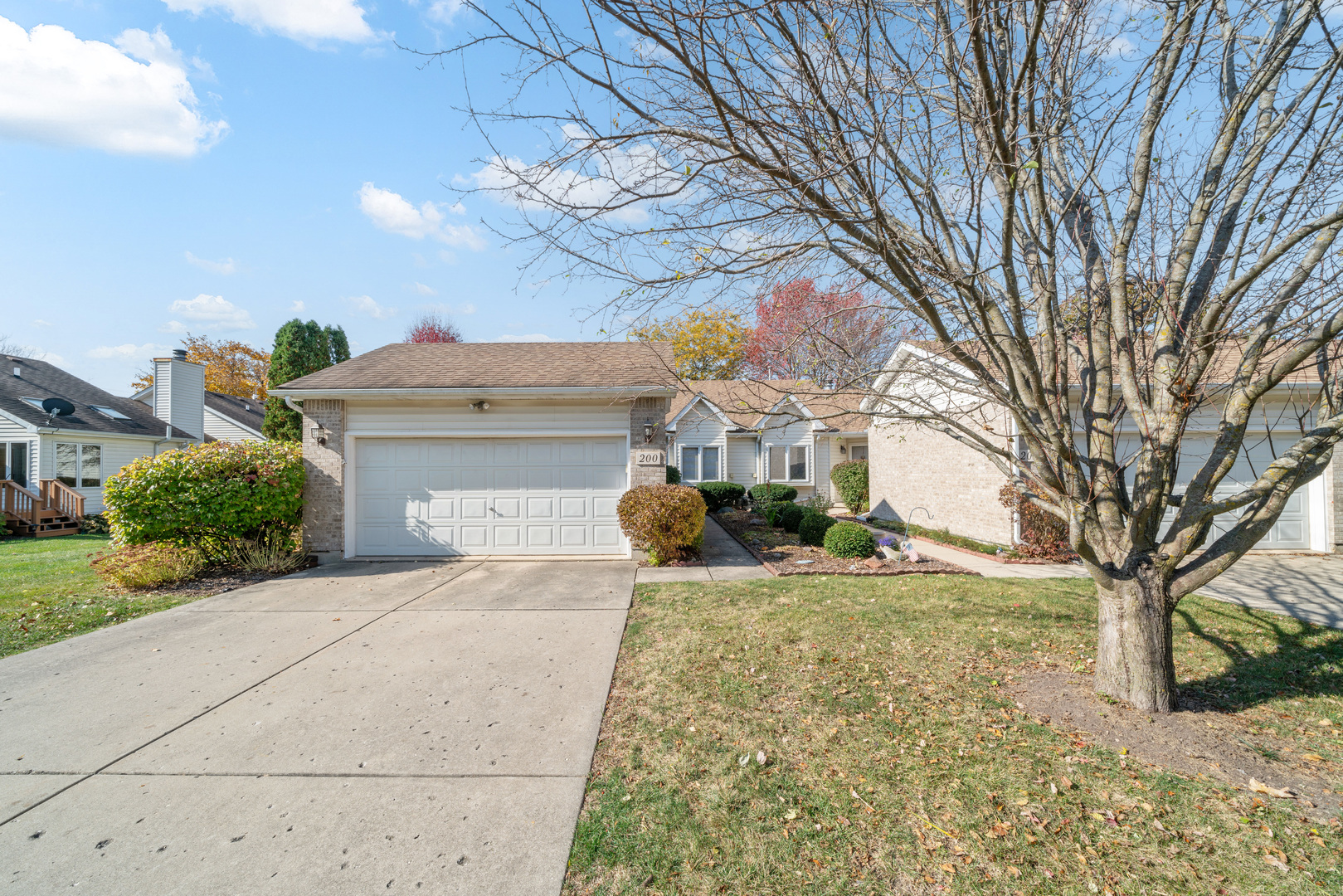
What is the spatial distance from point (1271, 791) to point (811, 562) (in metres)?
6.48

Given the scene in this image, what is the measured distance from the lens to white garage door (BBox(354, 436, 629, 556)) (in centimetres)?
1014

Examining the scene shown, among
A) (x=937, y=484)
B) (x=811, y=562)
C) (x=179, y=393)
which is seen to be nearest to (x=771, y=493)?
(x=937, y=484)

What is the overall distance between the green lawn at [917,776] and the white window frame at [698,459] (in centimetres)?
1499

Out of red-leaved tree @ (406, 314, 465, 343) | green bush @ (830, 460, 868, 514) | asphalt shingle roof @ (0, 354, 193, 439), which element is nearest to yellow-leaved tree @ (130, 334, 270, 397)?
red-leaved tree @ (406, 314, 465, 343)

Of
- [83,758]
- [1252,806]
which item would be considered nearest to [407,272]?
[83,758]

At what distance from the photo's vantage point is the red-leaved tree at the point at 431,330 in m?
38.3

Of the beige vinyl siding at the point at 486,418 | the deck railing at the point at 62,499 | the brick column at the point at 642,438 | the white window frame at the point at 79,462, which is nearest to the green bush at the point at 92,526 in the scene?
the deck railing at the point at 62,499

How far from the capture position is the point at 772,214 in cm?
373

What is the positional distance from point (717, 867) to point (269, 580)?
28.4 ft

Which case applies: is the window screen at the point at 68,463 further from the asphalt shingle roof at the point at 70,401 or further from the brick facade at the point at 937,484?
the brick facade at the point at 937,484

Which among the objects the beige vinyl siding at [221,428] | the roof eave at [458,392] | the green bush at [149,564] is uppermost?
the beige vinyl siding at [221,428]

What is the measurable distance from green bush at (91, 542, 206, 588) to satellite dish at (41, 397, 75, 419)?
1326cm

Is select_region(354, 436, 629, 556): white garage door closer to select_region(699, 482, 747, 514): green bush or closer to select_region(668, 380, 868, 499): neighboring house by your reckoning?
select_region(699, 482, 747, 514): green bush

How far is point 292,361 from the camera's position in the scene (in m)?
17.3
